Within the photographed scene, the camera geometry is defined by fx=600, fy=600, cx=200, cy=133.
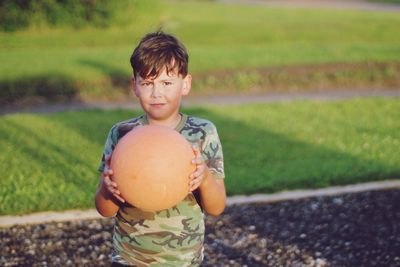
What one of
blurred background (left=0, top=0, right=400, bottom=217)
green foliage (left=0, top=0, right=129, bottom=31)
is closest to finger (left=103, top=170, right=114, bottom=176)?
blurred background (left=0, top=0, right=400, bottom=217)

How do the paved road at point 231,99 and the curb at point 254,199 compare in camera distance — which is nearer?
Result: the curb at point 254,199

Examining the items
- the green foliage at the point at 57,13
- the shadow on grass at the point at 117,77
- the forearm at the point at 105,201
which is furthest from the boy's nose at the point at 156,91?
the green foliage at the point at 57,13

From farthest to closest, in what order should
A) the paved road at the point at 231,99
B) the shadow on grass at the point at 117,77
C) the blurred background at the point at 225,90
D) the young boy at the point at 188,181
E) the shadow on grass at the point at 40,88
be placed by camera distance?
the shadow on grass at the point at 117,77
the shadow on grass at the point at 40,88
the paved road at the point at 231,99
the blurred background at the point at 225,90
the young boy at the point at 188,181

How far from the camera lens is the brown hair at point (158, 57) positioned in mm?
3141

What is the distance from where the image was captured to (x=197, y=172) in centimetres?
306

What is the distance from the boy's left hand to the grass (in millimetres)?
11510

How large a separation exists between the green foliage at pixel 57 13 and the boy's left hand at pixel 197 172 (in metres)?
20.4

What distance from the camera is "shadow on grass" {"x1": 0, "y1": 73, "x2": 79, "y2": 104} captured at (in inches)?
540

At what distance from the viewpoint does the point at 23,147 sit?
9.20m

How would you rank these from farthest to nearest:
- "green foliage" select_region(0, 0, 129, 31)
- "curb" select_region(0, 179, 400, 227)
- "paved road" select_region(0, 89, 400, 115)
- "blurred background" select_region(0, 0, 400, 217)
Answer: "green foliage" select_region(0, 0, 129, 31) < "paved road" select_region(0, 89, 400, 115) < "blurred background" select_region(0, 0, 400, 217) < "curb" select_region(0, 179, 400, 227)

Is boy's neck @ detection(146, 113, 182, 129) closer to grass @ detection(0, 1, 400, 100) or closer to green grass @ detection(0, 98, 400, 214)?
green grass @ detection(0, 98, 400, 214)

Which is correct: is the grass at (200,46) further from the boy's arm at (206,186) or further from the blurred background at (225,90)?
the boy's arm at (206,186)

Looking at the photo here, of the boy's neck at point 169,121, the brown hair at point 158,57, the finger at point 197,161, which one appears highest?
the brown hair at point 158,57

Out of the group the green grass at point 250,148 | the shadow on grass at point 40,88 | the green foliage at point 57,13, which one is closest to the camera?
the green grass at point 250,148
